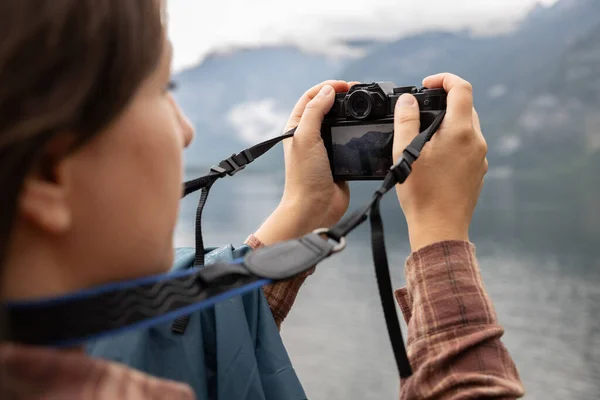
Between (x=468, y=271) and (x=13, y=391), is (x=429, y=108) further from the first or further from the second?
(x=13, y=391)

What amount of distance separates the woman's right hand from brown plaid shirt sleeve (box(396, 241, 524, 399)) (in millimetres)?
22

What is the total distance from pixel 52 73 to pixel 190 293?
0.16m

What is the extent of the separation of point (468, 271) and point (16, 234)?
1.08 ft

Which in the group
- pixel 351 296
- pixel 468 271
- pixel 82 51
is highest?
pixel 82 51

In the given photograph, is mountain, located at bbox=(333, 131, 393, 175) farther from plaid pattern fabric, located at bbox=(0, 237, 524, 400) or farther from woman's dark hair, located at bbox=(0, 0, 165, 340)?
woman's dark hair, located at bbox=(0, 0, 165, 340)

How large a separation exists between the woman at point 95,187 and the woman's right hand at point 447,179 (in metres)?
0.07

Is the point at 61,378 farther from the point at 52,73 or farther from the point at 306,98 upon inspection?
the point at 306,98

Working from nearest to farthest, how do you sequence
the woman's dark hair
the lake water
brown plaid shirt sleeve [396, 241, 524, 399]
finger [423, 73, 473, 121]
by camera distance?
the woman's dark hair < brown plaid shirt sleeve [396, 241, 524, 399] < finger [423, 73, 473, 121] < the lake water

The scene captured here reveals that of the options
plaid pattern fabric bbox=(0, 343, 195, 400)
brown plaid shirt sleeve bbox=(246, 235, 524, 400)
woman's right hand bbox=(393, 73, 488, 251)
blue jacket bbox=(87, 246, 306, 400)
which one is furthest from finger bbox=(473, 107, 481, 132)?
plaid pattern fabric bbox=(0, 343, 195, 400)

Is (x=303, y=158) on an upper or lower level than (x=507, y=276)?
upper

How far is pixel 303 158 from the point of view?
705 millimetres

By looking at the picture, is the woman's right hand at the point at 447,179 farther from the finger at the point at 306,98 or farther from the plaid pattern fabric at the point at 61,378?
the plaid pattern fabric at the point at 61,378

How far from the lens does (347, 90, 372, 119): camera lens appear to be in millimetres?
672

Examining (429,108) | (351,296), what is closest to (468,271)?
(429,108)
